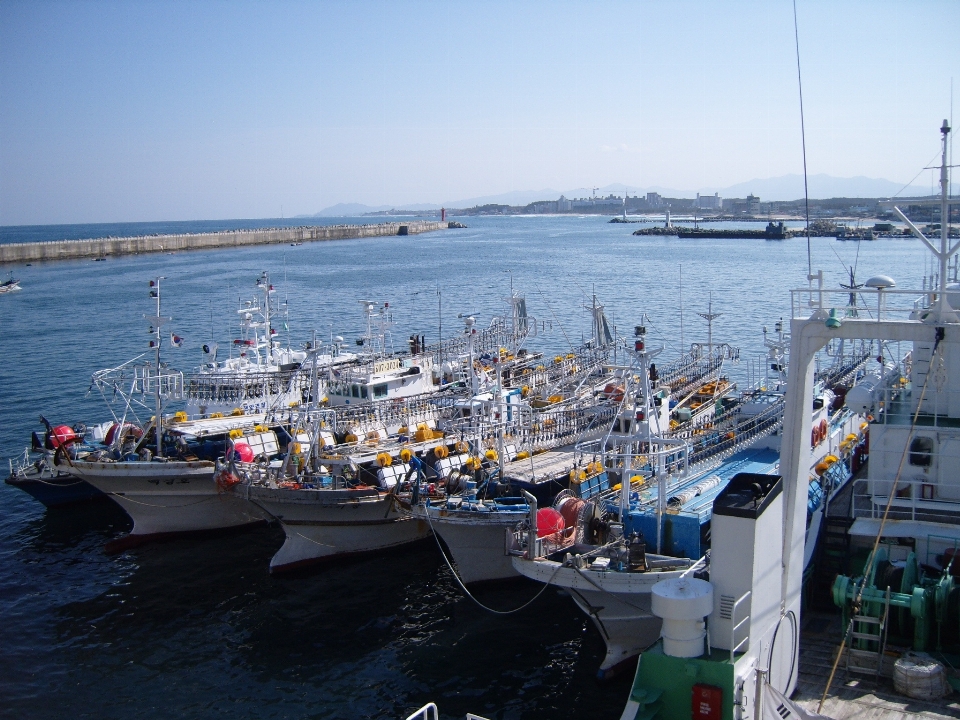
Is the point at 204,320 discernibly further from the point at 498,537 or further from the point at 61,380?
the point at 498,537

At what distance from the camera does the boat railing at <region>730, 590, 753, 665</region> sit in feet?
34.1

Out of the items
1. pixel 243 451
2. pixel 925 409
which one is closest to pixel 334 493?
pixel 243 451

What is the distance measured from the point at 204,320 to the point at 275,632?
177ft

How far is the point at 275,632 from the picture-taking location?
66.0 feet

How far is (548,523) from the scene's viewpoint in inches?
704

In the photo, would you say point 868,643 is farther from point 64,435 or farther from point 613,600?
point 64,435

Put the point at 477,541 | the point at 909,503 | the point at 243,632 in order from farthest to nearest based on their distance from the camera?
1. the point at 477,541
2. the point at 243,632
3. the point at 909,503

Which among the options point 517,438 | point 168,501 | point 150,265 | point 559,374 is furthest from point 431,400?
point 150,265

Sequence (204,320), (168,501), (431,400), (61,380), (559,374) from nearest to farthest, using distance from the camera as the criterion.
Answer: (168,501)
(431,400)
(559,374)
(61,380)
(204,320)

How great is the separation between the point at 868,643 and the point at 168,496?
66.5 ft

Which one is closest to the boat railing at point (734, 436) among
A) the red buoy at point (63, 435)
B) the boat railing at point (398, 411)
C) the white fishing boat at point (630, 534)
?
the white fishing boat at point (630, 534)

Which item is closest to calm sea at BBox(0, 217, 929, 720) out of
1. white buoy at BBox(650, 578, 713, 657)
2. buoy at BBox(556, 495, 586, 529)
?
buoy at BBox(556, 495, 586, 529)

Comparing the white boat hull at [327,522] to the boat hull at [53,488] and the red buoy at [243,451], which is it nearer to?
the red buoy at [243,451]

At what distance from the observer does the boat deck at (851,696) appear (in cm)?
1160
